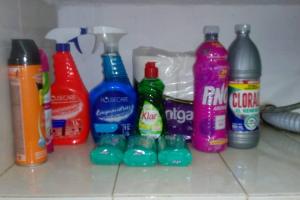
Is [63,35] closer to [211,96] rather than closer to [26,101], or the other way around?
[26,101]

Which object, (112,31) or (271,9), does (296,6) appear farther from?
(112,31)

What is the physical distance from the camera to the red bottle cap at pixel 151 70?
34.2 inches

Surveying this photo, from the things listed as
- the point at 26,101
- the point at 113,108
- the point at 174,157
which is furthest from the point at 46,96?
the point at 174,157

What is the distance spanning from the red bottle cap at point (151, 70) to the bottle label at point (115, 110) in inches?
3.3

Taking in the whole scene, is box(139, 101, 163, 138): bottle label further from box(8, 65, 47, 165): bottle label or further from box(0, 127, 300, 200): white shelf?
box(8, 65, 47, 165): bottle label

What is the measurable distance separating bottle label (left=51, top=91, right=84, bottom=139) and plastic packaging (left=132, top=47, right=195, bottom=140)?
0.19 meters

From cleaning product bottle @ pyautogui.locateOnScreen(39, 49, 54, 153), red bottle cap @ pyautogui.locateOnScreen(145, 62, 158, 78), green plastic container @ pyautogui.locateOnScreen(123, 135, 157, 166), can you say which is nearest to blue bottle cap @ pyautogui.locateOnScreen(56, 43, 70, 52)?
cleaning product bottle @ pyautogui.locateOnScreen(39, 49, 54, 153)

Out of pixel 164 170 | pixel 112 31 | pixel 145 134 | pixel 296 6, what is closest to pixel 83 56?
pixel 112 31

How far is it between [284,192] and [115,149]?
14.3 inches

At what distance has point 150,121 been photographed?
863 mm

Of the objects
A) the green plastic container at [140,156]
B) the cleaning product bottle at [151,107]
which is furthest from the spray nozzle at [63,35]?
the green plastic container at [140,156]

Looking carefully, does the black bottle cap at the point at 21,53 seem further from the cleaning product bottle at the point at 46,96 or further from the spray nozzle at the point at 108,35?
the spray nozzle at the point at 108,35

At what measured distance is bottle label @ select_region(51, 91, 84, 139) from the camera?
884mm

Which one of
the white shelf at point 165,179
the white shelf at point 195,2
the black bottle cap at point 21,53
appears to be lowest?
the white shelf at point 165,179
